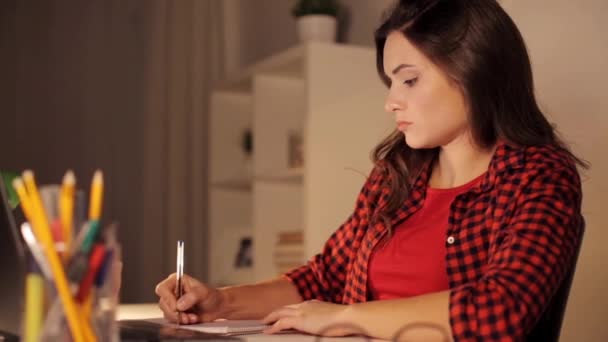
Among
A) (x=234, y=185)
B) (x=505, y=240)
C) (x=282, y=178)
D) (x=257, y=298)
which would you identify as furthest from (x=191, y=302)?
(x=234, y=185)

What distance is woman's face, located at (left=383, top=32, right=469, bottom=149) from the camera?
4.91 ft

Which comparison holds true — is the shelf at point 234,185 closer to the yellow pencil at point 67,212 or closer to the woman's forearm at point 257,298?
the woman's forearm at point 257,298

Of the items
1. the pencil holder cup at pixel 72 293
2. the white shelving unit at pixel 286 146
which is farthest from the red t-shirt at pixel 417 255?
the white shelving unit at pixel 286 146

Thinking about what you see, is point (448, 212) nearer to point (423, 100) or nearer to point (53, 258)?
point (423, 100)

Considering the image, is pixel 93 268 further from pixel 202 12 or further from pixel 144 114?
pixel 144 114

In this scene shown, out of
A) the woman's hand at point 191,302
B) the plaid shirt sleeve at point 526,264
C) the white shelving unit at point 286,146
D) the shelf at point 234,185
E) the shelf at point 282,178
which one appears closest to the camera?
the plaid shirt sleeve at point 526,264

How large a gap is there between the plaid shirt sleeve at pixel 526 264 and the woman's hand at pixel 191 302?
1.56 ft

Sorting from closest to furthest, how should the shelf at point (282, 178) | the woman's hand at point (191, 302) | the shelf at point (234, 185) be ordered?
the woman's hand at point (191, 302) < the shelf at point (282, 178) < the shelf at point (234, 185)

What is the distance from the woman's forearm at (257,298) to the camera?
1.55m

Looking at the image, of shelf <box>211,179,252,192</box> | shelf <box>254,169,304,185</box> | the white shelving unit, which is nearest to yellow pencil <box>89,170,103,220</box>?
the white shelving unit

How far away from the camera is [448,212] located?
150 centimetres

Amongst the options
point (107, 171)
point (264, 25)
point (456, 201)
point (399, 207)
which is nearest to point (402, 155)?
point (399, 207)

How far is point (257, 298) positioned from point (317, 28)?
1713 mm

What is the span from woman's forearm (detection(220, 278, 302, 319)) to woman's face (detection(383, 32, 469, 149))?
0.38 m
